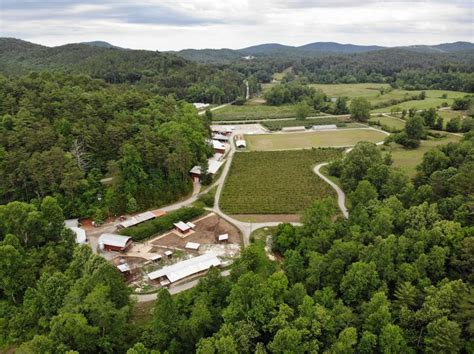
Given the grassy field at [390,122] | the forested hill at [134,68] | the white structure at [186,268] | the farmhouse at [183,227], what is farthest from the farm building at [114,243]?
the forested hill at [134,68]

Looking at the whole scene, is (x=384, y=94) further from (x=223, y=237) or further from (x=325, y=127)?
(x=223, y=237)

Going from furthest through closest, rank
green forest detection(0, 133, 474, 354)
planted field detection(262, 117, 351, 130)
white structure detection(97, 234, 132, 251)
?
planted field detection(262, 117, 351, 130) < white structure detection(97, 234, 132, 251) < green forest detection(0, 133, 474, 354)

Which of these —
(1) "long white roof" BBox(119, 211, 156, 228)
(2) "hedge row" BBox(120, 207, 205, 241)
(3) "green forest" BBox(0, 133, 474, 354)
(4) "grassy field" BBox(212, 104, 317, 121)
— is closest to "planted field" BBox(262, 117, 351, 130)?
(4) "grassy field" BBox(212, 104, 317, 121)

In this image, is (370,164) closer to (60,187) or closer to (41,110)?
(60,187)

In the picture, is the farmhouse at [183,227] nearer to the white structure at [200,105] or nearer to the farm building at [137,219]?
the farm building at [137,219]

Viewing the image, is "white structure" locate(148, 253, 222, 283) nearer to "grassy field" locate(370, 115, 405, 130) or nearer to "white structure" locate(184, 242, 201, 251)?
"white structure" locate(184, 242, 201, 251)

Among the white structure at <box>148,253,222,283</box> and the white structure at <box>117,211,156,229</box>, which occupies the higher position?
the white structure at <box>117,211,156,229</box>
